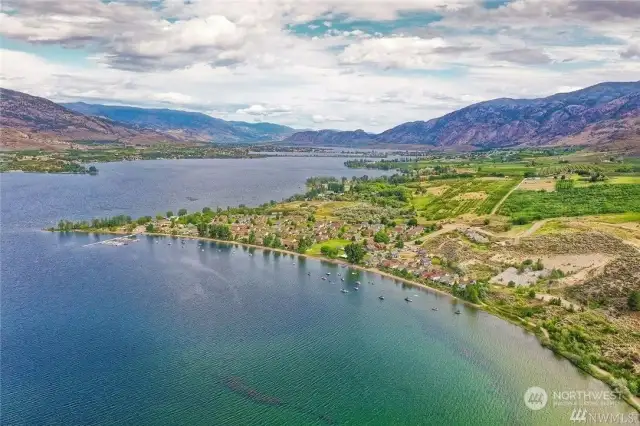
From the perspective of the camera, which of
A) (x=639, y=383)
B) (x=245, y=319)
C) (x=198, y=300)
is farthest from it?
(x=198, y=300)

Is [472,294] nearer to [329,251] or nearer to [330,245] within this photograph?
[329,251]

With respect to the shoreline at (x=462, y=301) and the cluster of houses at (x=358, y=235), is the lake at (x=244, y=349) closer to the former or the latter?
the shoreline at (x=462, y=301)

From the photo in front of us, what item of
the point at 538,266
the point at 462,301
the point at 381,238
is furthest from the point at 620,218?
the point at 381,238

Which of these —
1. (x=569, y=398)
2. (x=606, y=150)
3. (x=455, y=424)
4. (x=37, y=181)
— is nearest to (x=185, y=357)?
(x=455, y=424)

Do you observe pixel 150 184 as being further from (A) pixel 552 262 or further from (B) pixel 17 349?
(A) pixel 552 262

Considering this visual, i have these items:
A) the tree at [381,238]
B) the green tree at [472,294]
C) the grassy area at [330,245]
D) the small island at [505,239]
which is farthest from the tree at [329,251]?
the green tree at [472,294]

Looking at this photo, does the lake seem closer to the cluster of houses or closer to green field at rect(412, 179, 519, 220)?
the cluster of houses

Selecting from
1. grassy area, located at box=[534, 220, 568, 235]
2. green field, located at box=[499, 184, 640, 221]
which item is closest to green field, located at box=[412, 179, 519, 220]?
green field, located at box=[499, 184, 640, 221]
